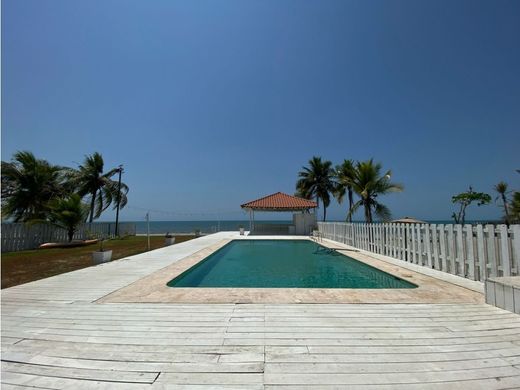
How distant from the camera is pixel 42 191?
16203mm

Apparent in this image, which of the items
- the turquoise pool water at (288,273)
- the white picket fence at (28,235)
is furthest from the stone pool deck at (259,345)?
the white picket fence at (28,235)

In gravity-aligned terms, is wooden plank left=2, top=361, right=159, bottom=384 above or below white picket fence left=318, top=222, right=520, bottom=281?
below

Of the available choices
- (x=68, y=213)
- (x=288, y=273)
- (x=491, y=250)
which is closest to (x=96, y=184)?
(x=68, y=213)

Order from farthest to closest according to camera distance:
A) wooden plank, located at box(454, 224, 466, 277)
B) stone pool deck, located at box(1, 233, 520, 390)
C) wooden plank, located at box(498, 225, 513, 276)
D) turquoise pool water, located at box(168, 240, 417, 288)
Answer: turquoise pool water, located at box(168, 240, 417, 288) < wooden plank, located at box(454, 224, 466, 277) < wooden plank, located at box(498, 225, 513, 276) < stone pool deck, located at box(1, 233, 520, 390)

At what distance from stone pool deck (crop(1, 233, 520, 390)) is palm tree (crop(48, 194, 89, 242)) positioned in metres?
11.7

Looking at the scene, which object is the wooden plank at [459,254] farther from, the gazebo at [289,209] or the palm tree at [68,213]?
the palm tree at [68,213]

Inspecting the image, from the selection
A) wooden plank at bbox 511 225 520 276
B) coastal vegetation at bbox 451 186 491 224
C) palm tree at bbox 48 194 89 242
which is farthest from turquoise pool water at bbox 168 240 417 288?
coastal vegetation at bbox 451 186 491 224

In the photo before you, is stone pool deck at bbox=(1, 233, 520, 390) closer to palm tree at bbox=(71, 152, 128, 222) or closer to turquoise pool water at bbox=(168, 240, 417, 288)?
turquoise pool water at bbox=(168, 240, 417, 288)

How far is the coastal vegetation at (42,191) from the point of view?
13922mm

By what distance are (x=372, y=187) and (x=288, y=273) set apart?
726cm

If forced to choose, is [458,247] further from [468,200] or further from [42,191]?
[468,200]

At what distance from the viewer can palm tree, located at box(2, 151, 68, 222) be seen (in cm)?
1516

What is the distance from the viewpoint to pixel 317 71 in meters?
12.9

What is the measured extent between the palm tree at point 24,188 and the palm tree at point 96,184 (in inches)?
156
